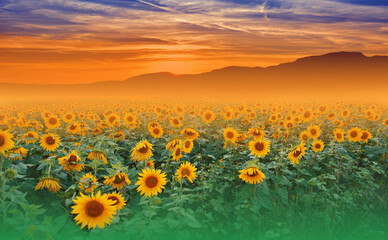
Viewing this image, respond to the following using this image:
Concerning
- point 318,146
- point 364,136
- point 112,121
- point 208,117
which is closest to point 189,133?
point 318,146

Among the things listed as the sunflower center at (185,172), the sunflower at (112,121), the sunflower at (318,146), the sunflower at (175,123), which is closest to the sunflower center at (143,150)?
the sunflower center at (185,172)

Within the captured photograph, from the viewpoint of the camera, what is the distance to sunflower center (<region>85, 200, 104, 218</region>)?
3.90 meters

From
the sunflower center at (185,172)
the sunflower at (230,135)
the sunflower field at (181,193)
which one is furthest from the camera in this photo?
the sunflower at (230,135)

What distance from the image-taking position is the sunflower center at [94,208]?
3.90 m

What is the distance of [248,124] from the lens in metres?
11.6

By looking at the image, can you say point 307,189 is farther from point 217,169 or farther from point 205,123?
point 205,123

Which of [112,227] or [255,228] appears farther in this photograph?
[255,228]

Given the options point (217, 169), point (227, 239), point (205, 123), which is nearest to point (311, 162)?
point (217, 169)

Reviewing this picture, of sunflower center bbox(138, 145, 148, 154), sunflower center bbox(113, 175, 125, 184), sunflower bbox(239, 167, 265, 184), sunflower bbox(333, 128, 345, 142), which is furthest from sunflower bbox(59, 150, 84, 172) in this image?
sunflower bbox(333, 128, 345, 142)

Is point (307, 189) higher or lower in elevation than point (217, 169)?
lower

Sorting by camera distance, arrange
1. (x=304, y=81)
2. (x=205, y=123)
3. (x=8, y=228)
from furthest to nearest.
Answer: (x=304, y=81), (x=205, y=123), (x=8, y=228)

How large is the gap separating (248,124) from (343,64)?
101739 mm

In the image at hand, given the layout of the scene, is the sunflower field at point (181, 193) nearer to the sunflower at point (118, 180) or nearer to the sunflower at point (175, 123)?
the sunflower at point (118, 180)

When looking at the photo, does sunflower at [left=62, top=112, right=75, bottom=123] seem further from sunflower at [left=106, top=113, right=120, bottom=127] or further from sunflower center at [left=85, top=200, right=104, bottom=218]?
sunflower center at [left=85, top=200, right=104, bottom=218]
